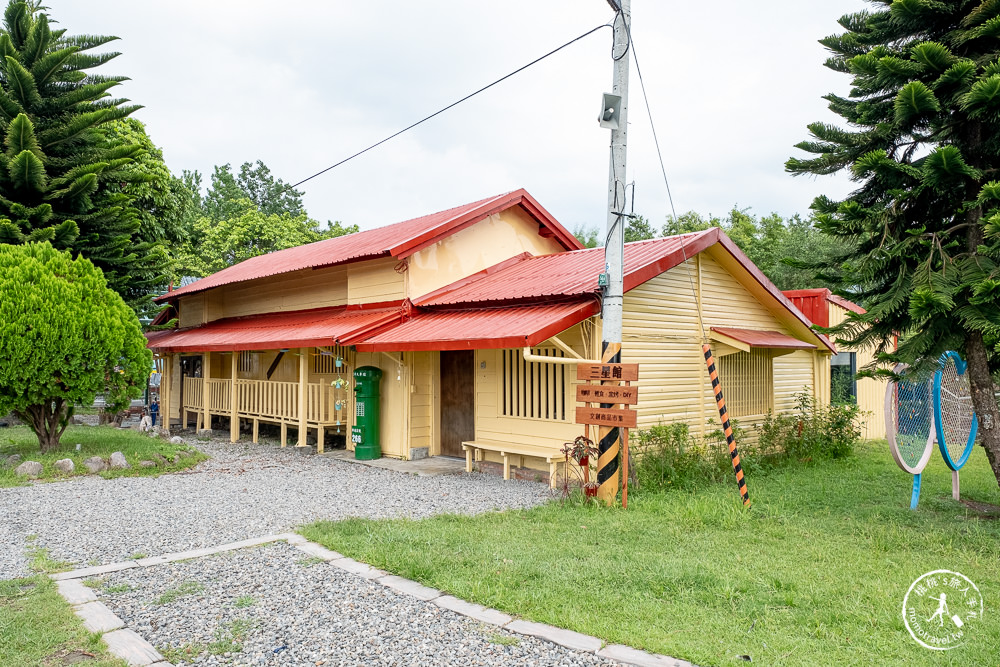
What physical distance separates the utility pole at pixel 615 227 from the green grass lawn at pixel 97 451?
24.3ft

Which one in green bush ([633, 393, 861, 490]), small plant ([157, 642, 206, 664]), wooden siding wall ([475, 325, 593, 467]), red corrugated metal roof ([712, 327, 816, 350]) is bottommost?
small plant ([157, 642, 206, 664])

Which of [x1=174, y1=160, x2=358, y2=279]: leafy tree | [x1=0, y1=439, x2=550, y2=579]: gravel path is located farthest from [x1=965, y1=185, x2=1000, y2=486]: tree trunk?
[x1=174, y1=160, x2=358, y2=279]: leafy tree

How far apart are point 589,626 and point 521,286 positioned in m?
7.22

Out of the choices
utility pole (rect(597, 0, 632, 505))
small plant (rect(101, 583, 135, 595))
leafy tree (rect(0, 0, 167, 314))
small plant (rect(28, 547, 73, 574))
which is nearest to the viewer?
small plant (rect(101, 583, 135, 595))

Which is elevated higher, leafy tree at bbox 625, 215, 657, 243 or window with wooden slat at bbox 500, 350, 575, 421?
leafy tree at bbox 625, 215, 657, 243

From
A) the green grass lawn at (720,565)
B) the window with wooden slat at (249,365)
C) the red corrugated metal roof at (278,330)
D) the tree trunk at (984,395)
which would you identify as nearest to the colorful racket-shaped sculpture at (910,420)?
the tree trunk at (984,395)

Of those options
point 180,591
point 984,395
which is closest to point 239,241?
point 180,591

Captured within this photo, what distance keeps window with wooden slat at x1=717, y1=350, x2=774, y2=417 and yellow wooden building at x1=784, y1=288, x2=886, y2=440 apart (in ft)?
8.45

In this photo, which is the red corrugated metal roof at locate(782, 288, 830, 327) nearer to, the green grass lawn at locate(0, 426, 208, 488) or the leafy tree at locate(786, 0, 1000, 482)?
the leafy tree at locate(786, 0, 1000, 482)

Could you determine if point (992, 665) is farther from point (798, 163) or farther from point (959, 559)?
point (798, 163)

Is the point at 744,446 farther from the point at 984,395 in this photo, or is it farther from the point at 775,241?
the point at 775,241

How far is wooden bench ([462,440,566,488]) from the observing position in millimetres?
9523

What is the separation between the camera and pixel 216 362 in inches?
779

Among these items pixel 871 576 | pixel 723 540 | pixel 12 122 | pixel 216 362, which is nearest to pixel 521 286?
pixel 723 540
